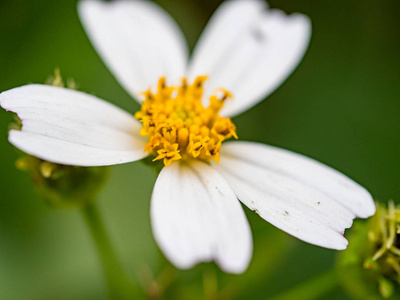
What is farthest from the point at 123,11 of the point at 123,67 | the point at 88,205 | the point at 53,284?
the point at 53,284

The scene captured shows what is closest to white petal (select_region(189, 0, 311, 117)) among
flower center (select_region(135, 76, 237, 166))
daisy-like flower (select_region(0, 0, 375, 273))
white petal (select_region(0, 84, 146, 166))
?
daisy-like flower (select_region(0, 0, 375, 273))

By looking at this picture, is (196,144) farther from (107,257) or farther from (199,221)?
(107,257)

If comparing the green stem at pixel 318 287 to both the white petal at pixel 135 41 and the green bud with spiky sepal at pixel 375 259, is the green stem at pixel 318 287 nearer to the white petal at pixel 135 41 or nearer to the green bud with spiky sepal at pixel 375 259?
the green bud with spiky sepal at pixel 375 259

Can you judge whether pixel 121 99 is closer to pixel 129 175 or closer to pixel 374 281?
pixel 129 175

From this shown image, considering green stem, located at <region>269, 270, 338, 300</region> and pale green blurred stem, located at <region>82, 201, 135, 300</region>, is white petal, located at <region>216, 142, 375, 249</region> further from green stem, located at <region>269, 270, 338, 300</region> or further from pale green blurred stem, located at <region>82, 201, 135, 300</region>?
pale green blurred stem, located at <region>82, 201, 135, 300</region>

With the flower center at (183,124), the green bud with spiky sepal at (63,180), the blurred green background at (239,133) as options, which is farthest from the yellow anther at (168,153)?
the blurred green background at (239,133)
